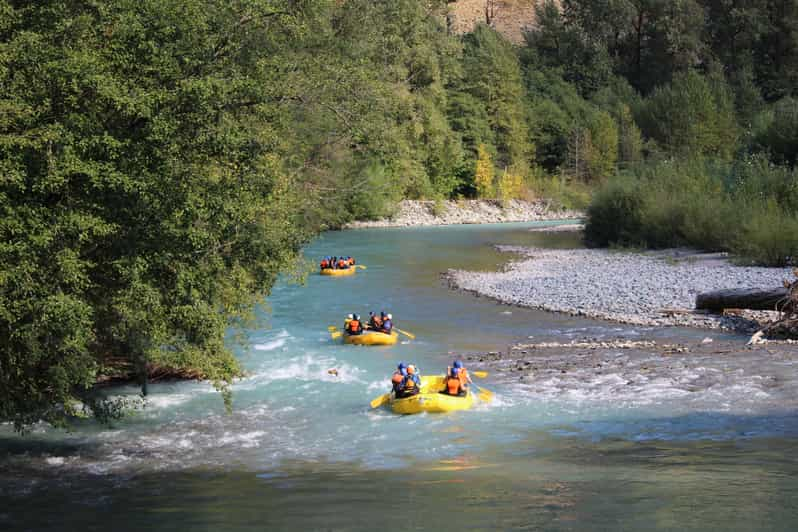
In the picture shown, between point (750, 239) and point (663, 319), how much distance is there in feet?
38.0

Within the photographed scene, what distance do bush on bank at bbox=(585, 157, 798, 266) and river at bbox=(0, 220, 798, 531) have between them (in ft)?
43.4

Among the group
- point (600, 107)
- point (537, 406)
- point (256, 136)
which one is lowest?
point (537, 406)

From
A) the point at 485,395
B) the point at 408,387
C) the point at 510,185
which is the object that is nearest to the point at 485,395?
the point at 485,395

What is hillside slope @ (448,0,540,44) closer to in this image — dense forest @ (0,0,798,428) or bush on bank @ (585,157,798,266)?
bush on bank @ (585,157,798,266)

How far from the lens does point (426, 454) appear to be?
38.3 ft

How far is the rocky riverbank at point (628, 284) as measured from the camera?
22.0m

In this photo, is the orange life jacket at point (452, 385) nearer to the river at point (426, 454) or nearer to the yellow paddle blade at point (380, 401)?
the river at point (426, 454)

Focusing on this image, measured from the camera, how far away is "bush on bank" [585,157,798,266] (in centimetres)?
3086

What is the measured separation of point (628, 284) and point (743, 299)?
21.1ft

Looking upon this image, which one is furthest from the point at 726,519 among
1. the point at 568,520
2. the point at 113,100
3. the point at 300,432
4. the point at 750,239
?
the point at 750,239

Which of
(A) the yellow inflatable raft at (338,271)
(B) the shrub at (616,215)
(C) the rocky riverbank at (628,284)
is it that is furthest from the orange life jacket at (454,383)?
(B) the shrub at (616,215)

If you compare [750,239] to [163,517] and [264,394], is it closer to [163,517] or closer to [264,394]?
[264,394]

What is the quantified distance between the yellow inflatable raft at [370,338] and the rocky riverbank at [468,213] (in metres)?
46.1

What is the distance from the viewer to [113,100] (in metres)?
9.72
